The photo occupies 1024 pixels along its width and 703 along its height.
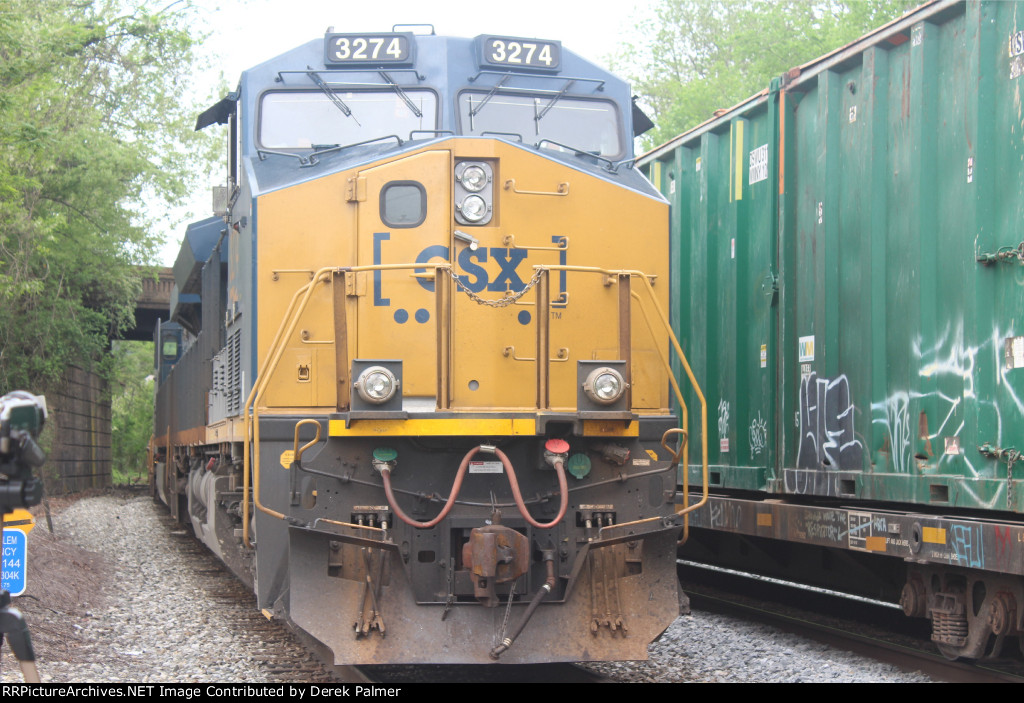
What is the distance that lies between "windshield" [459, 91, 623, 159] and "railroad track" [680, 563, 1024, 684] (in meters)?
3.73

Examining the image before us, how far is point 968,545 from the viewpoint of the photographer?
6.01 m

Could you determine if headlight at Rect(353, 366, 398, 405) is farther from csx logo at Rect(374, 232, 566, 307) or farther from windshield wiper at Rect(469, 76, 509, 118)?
windshield wiper at Rect(469, 76, 509, 118)

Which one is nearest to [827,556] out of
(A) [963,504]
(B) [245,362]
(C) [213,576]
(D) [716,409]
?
(D) [716,409]

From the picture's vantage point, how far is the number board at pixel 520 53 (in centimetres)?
721

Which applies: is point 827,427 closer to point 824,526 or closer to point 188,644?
point 824,526

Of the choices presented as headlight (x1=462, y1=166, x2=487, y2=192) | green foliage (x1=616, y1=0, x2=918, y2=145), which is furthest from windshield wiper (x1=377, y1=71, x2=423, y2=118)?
green foliage (x1=616, y1=0, x2=918, y2=145)

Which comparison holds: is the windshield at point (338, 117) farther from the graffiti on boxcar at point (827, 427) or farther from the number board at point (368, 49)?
the graffiti on boxcar at point (827, 427)

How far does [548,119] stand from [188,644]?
14.2 ft

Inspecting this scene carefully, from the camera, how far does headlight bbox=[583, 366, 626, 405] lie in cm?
589

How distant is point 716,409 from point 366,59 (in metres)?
4.15

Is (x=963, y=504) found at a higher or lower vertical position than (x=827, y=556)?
higher

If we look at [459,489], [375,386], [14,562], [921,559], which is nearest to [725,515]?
[921,559]
